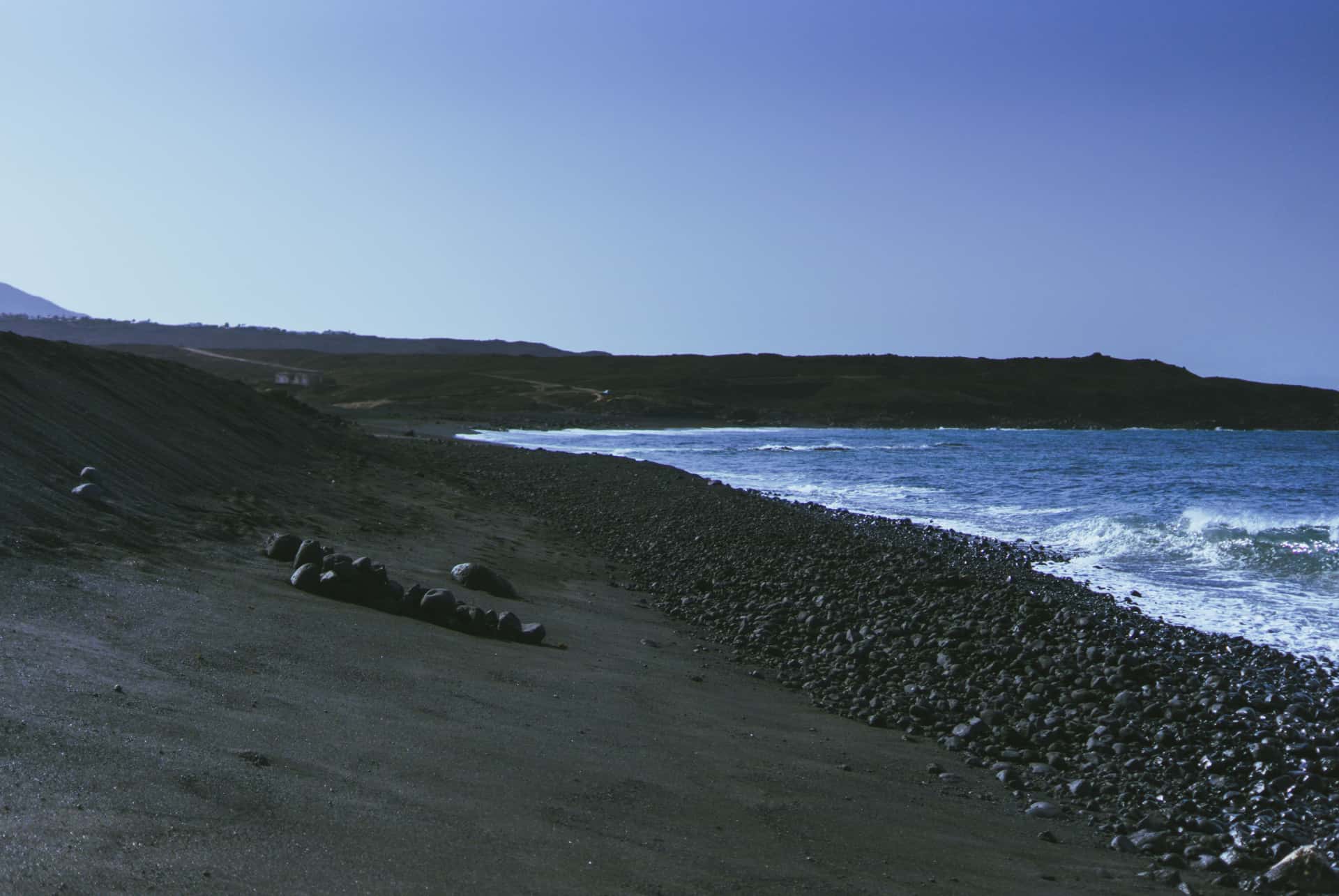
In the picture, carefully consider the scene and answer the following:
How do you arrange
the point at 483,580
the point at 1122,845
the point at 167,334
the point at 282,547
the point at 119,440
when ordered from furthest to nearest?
the point at 167,334 → the point at 119,440 → the point at 483,580 → the point at 282,547 → the point at 1122,845

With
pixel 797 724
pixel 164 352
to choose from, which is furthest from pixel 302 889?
pixel 164 352

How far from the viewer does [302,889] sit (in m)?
3.85

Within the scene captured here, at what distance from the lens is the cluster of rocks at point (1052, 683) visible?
20.7ft

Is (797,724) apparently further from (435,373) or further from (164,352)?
(164,352)

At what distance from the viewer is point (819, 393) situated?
329 feet

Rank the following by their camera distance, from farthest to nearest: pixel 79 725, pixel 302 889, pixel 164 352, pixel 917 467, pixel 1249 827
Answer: pixel 164 352
pixel 917 467
pixel 1249 827
pixel 79 725
pixel 302 889

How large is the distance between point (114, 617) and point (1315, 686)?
9311 millimetres

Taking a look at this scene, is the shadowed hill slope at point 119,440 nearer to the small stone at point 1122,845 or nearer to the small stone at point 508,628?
the small stone at point 508,628

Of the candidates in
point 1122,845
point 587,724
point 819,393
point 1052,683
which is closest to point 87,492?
point 587,724

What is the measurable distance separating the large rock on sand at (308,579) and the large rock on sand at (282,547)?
3.31 ft

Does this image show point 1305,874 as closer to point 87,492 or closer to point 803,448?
point 87,492

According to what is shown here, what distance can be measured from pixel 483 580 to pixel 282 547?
2042 millimetres

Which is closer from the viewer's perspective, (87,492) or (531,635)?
(531,635)

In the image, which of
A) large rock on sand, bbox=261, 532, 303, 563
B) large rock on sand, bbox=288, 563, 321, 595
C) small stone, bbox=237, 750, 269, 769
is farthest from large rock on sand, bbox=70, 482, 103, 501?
small stone, bbox=237, 750, 269, 769
